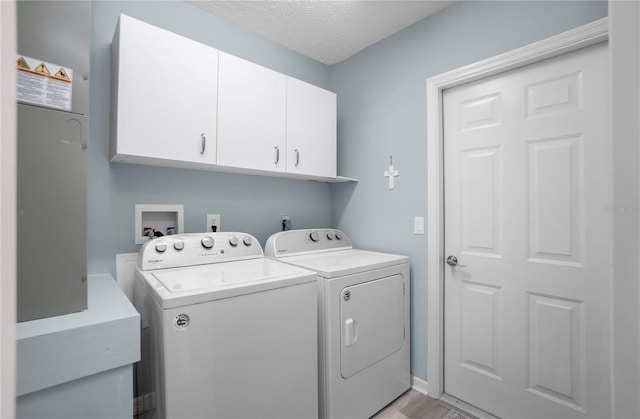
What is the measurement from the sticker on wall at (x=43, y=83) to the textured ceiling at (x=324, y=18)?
4.18 ft

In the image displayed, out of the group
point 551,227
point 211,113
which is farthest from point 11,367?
point 551,227

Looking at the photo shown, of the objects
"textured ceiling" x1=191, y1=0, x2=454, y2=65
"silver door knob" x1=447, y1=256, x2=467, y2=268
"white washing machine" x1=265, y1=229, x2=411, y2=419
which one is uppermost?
"textured ceiling" x1=191, y1=0, x2=454, y2=65

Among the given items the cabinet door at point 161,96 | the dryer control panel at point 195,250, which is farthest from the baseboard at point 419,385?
the cabinet door at point 161,96

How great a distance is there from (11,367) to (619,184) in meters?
1.22

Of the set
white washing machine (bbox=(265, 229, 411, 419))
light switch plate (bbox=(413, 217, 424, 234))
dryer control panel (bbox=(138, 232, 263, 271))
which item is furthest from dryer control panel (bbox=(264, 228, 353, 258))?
light switch plate (bbox=(413, 217, 424, 234))

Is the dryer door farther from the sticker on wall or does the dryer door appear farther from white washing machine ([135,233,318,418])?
the sticker on wall

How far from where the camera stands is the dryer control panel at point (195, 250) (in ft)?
4.99

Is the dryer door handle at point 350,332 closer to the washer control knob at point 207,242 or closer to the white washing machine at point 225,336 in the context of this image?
the white washing machine at point 225,336

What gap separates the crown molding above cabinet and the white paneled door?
41.1 inches

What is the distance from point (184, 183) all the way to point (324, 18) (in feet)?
4.85

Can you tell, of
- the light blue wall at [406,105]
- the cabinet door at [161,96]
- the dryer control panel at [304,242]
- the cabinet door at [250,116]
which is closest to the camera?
the cabinet door at [161,96]

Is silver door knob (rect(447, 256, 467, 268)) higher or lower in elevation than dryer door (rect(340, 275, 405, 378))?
higher

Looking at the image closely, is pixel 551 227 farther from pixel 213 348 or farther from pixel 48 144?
pixel 48 144

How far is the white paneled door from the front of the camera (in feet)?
4.66
